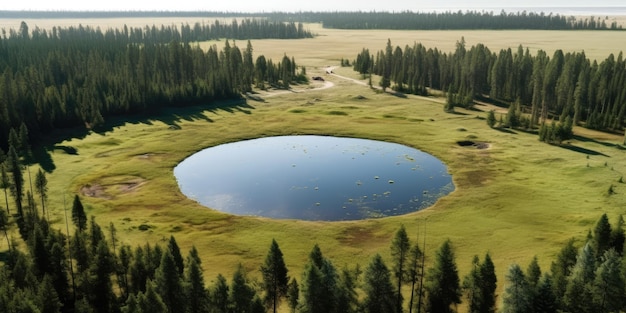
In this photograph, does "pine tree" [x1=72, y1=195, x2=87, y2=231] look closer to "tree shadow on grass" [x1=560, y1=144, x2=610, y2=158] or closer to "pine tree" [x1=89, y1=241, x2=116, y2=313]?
"pine tree" [x1=89, y1=241, x2=116, y2=313]

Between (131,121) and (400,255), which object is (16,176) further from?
(131,121)

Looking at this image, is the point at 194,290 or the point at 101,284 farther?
the point at 101,284

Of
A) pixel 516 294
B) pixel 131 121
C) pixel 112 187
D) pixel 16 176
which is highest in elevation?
pixel 16 176

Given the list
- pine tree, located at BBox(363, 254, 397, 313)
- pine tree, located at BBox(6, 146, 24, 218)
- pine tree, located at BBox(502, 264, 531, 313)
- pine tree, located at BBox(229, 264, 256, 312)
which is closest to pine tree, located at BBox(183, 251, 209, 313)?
pine tree, located at BBox(229, 264, 256, 312)

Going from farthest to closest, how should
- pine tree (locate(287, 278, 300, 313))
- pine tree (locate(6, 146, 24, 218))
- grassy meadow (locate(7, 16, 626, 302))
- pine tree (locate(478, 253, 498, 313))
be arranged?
pine tree (locate(6, 146, 24, 218))
grassy meadow (locate(7, 16, 626, 302))
pine tree (locate(287, 278, 300, 313))
pine tree (locate(478, 253, 498, 313))

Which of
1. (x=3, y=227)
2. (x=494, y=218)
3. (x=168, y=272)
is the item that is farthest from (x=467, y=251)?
(x=3, y=227)

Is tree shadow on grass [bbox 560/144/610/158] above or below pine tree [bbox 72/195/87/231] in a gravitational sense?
below

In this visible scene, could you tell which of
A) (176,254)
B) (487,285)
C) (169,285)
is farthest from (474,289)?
(176,254)
